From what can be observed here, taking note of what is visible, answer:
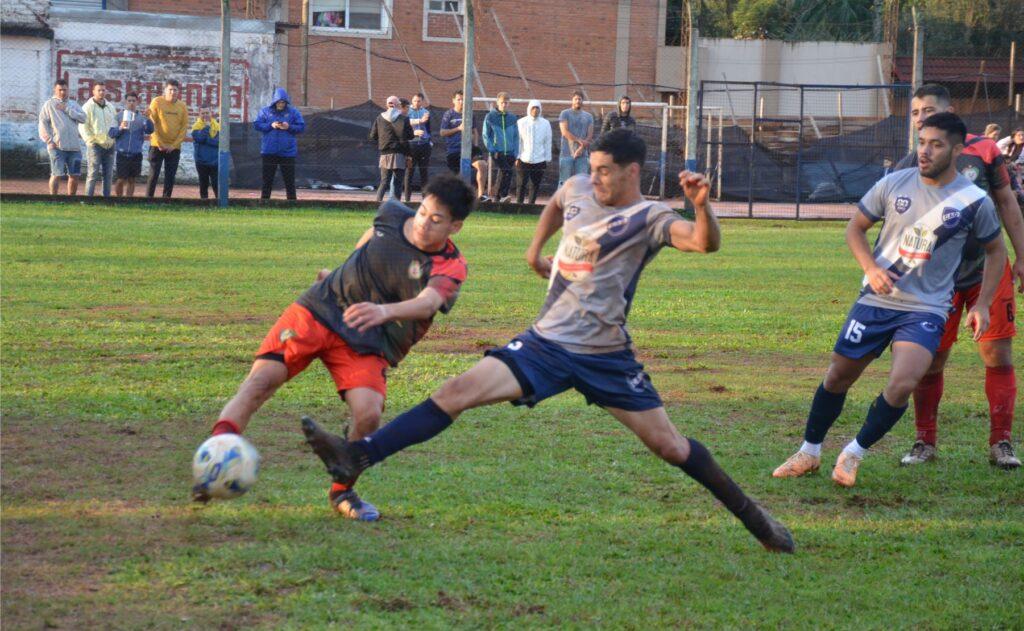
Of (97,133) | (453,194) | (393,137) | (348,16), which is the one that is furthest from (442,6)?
(453,194)

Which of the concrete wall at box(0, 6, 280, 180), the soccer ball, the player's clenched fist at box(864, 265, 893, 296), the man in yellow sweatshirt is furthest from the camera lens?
the concrete wall at box(0, 6, 280, 180)

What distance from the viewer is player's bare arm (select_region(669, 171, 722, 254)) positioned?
14.8ft

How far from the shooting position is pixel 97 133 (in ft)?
67.5

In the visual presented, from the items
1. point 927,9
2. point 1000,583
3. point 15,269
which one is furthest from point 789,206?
point 927,9

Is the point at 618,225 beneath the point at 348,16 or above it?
beneath

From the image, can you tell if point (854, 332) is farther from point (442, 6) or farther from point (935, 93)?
point (442, 6)

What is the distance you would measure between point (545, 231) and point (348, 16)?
113ft

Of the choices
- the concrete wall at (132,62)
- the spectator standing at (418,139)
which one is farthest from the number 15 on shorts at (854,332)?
the concrete wall at (132,62)

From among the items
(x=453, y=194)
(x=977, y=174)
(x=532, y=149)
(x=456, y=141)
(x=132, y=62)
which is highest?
(x=132, y=62)

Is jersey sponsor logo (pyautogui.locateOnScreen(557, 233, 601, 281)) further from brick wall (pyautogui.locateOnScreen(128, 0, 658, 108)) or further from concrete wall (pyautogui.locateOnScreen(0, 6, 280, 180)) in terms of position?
brick wall (pyautogui.locateOnScreen(128, 0, 658, 108))

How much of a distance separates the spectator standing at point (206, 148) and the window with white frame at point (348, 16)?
17.2 meters

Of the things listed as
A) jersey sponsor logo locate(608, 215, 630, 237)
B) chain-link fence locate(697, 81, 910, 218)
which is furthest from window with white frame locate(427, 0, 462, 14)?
jersey sponsor logo locate(608, 215, 630, 237)

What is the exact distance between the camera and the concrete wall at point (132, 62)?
2830 cm

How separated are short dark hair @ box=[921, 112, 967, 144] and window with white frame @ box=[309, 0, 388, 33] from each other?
33707 mm
